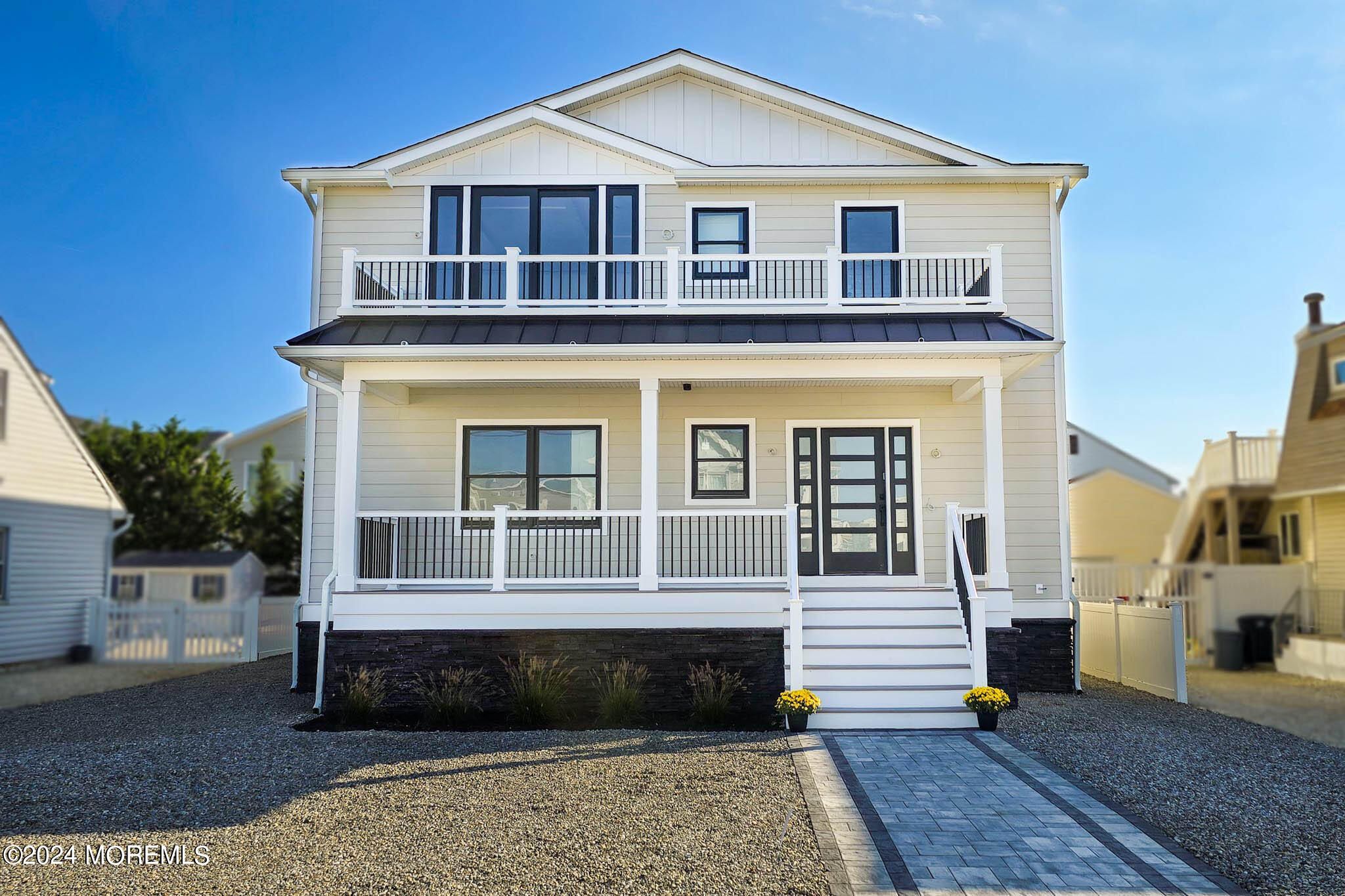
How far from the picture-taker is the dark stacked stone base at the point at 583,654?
1001 centimetres

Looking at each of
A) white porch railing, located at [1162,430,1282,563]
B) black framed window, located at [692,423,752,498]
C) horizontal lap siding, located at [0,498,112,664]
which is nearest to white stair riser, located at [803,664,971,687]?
black framed window, located at [692,423,752,498]

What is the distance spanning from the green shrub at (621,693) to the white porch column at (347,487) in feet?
10.6

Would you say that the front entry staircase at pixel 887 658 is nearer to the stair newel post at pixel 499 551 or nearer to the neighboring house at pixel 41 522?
the stair newel post at pixel 499 551

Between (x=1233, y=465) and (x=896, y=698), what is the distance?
14.3m

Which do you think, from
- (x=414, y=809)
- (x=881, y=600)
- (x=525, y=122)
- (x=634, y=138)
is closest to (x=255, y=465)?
(x=525, y=122)

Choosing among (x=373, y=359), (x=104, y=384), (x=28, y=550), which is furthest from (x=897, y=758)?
(x=104, y=384)

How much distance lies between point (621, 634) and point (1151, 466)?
30129 millimetres

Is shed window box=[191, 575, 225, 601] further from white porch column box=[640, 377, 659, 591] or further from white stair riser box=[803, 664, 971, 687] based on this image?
white stair riser box=[803, 664, 971, 687]

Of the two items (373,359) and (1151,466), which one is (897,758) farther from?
(1151,466)

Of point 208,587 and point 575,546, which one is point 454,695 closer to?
point 575,546

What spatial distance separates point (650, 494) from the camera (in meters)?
10.4

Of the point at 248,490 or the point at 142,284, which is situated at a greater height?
the point at 142,284

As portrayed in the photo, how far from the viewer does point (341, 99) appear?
17.6m

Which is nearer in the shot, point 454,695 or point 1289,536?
point 454,695
